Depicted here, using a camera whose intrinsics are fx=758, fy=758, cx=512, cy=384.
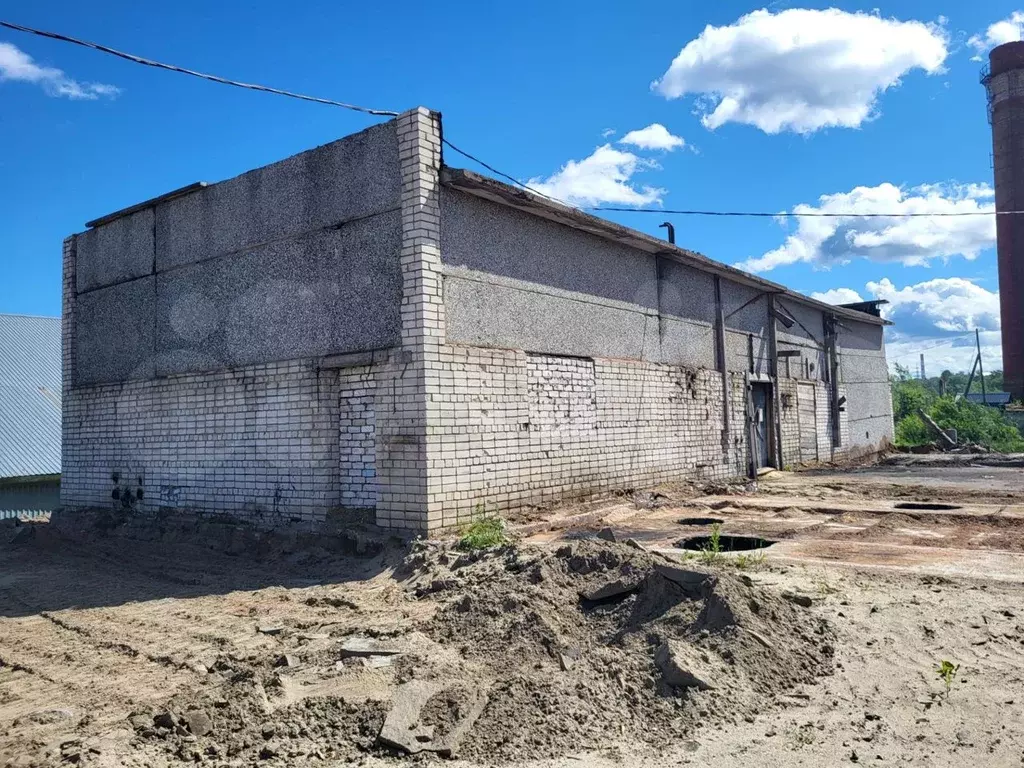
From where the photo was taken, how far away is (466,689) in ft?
13.7

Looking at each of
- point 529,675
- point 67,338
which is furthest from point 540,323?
point 67,338

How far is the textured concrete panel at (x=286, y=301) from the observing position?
28.5 feet

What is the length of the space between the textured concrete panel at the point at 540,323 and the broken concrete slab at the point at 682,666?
16.5 ft

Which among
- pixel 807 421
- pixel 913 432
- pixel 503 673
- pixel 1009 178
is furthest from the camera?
pixel 1009 178

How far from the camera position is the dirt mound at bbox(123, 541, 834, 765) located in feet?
12.5

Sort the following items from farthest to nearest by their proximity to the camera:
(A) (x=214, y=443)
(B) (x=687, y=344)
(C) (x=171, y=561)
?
(B) (x=687, y=344) → (A) (x=214, y=443) → (C) (x=171, y=561)

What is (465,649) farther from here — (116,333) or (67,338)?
(67,338)

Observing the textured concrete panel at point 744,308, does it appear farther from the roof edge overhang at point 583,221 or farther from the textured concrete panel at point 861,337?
the textured concrete panel at point 861,337

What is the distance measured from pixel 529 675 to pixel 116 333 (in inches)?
403

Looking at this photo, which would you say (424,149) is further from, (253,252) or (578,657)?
(578,657)

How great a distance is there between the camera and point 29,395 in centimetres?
1722

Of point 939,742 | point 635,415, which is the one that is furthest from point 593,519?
point 939,742

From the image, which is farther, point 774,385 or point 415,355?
point 774,385

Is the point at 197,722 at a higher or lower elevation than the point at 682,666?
lower
